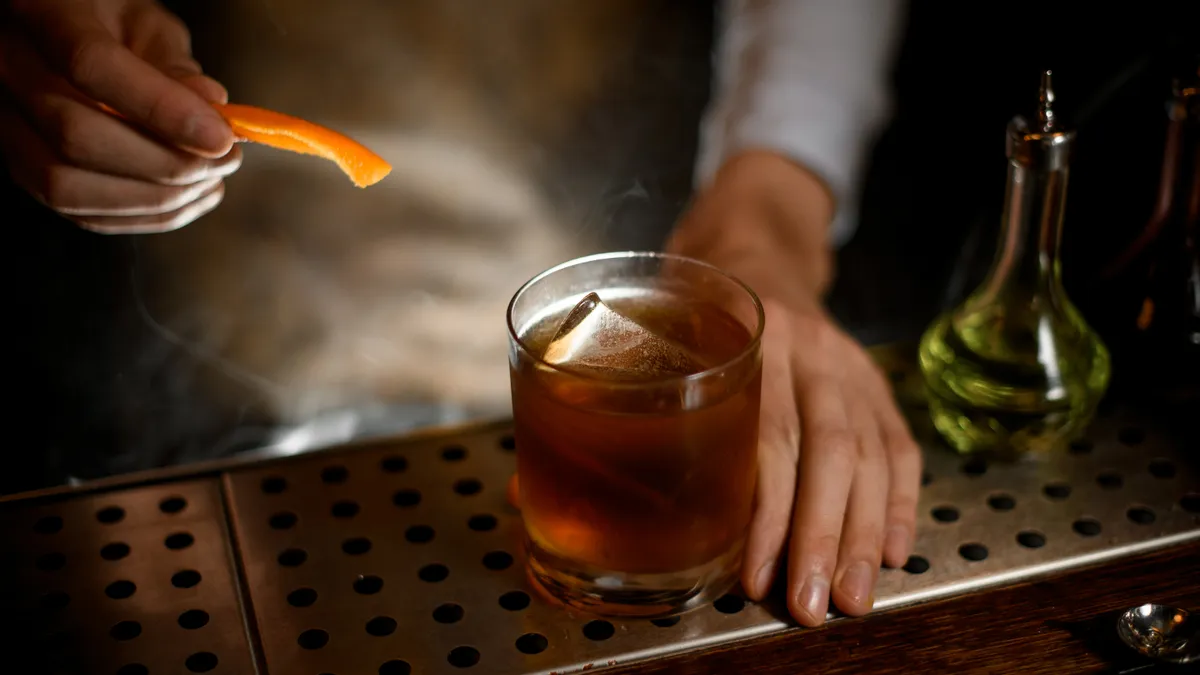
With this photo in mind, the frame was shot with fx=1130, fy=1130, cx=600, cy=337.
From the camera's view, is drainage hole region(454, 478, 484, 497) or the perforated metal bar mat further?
drainage hole region(454, 478, 484, 497)

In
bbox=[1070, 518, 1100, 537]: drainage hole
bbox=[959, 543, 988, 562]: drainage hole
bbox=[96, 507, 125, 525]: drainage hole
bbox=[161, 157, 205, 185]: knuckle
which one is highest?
bbox=[161, 157, 205, 185]: knuckle

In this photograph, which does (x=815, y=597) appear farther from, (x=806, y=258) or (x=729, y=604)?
(x=806, y=258)

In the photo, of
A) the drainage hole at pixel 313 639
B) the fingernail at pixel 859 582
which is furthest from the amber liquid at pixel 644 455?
the drainage hole at pixel 313 639

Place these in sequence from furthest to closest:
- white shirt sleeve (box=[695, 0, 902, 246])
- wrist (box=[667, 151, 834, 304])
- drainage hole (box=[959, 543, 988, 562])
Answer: white shirt sleeve (box=[695, 0, 902, 246]) < wrist (box=[667, 151, 834, 304]) < drainage hole (box=[959, 543, 988, 562])

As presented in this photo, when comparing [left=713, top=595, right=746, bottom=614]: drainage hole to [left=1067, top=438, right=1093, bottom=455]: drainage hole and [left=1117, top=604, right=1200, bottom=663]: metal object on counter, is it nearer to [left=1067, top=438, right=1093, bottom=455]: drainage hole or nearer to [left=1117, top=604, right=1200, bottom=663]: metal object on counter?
[left=1117, top=604, right=1200, bottom=663]: metal object on counter

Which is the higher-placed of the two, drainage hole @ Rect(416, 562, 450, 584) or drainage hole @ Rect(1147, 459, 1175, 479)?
drainage hole @ Rect(1147, 459, 1175, 479)

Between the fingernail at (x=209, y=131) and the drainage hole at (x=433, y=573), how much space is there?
1.51 ft

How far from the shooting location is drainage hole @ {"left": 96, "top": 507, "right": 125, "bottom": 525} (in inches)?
48.0

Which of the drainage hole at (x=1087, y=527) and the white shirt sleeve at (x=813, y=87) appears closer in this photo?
the drainage hole at (x=1087, y=527)

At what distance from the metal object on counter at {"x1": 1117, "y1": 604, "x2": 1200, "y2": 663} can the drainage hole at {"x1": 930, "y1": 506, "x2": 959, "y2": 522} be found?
0.66 ft

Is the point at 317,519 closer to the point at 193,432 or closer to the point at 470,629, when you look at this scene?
the point at 470,629

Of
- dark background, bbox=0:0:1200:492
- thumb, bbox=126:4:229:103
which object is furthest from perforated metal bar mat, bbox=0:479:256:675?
dark background, bbox=0:0:1200:492

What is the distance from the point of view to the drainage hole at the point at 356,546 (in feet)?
3.82

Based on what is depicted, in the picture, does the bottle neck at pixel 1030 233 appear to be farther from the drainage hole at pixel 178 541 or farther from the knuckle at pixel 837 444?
the drainage hole at pixel 178 541
